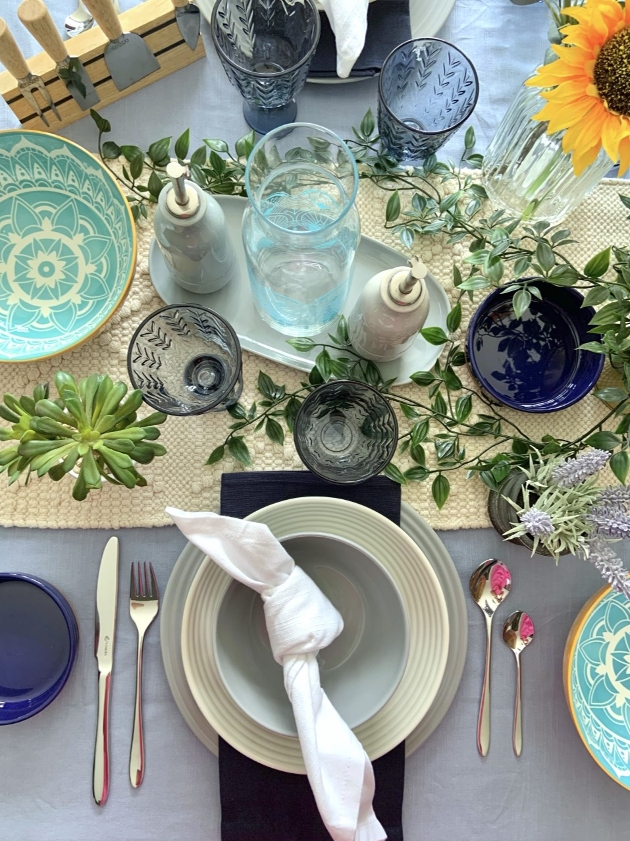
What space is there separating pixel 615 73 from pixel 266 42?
401mm

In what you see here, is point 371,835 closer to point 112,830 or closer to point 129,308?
point 112,830

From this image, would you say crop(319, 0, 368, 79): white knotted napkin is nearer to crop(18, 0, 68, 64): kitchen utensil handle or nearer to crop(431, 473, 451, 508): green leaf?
crop(18, 0, 68, 64): kitchen utensil handle

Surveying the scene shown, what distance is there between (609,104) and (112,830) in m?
0.83

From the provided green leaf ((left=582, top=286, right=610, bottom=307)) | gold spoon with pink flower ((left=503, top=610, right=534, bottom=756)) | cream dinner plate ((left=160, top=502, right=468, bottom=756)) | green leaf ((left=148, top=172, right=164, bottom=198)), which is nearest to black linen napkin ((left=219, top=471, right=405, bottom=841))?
cream dinner plate ((left=160, top=502, right=468, bottom=756))

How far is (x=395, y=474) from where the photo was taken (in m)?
0.62

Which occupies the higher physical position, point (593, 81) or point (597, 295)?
point (593, 81)

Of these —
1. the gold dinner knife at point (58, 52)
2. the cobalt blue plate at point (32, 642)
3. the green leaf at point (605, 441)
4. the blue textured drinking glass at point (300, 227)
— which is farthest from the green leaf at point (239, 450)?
the gold dinner knife at point (58, 52)

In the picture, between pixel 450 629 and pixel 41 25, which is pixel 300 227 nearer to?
pixel 41 25

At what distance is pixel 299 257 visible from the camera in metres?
0.65

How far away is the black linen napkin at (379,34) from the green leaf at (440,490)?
0.48 meters

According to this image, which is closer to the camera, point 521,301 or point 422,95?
point 521,301

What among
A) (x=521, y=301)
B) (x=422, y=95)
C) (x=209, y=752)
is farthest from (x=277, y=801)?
(x=422, y=95)

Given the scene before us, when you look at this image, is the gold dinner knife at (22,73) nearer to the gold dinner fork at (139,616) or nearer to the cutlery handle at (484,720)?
the gold dinner fork at (139,616)

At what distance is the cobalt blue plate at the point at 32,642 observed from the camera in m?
0.62
